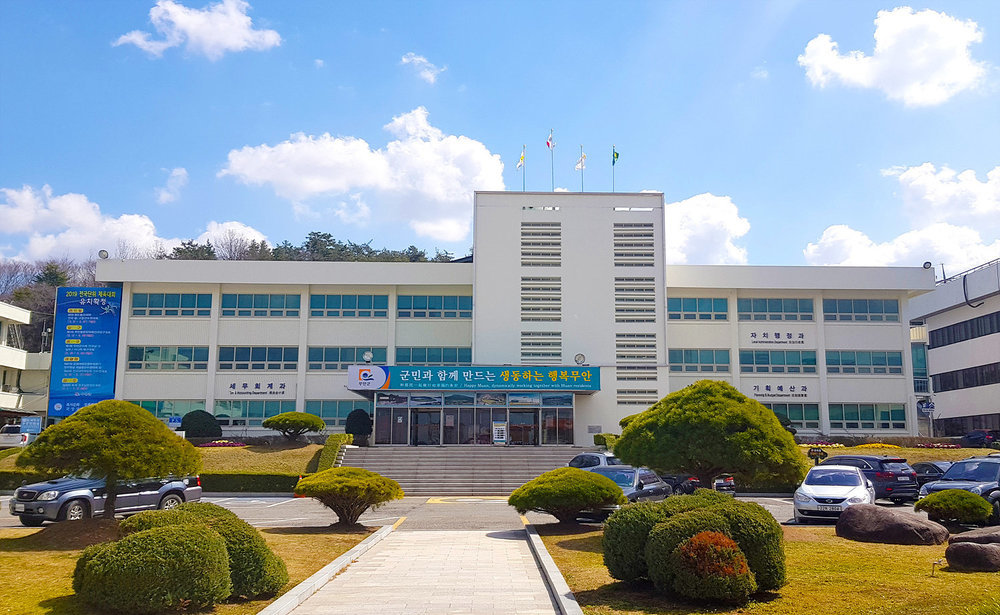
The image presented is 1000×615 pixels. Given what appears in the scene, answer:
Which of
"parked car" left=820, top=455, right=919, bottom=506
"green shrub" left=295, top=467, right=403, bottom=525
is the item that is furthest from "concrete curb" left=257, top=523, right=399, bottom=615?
"parked car" left=820, top=455, right=919, bottom=506

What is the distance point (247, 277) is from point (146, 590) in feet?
129

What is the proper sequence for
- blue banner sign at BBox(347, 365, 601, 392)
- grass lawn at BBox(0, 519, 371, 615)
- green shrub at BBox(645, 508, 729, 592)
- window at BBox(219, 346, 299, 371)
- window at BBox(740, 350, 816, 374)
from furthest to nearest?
1. window at BBox(740, 350, 816, 374)
2. window at BBox(219, 346, 299, 371)
3. blue banner sign at BBox(347, 365, 601, 392)
4. green shrub at BBox(645, 508, 729, 592)
5. grass lawn at BBox(0, 519, 371, 615)

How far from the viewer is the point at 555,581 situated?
978 cm

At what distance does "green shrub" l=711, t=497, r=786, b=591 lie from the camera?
8.85m

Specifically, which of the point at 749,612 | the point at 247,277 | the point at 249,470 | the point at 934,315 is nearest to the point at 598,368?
the point at 249,470

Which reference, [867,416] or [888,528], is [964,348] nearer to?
[867,416]

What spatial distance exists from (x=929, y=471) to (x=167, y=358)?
38936 mm

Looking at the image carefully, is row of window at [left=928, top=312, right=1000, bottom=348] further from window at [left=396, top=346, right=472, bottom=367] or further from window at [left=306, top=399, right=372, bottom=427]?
window at [left=306, top=399, right=372, bottom=427]

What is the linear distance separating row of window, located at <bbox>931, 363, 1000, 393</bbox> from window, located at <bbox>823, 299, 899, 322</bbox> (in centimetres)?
603

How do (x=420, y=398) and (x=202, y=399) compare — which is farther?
(x=202, y=399)

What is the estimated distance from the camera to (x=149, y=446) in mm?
14617

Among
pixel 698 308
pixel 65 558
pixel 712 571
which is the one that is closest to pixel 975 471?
pixel 712 571

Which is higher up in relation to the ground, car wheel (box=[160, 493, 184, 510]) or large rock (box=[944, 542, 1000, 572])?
large rock (box=[944, 542, 1000, 572])

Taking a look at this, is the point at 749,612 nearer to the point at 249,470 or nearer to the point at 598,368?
the point at 249,470
